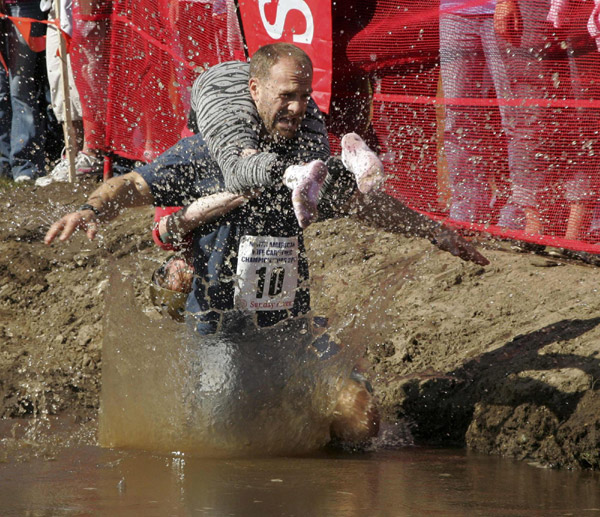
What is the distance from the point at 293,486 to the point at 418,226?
1.35 meters

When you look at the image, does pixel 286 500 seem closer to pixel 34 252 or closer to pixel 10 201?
pixel 34 252

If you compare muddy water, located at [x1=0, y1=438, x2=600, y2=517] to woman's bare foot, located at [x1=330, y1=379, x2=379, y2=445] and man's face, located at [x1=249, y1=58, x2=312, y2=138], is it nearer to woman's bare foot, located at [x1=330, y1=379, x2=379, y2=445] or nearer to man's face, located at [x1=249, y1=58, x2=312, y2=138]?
woman's bare foot, located at [x1=330, y1=379, x2=379, y2=445]

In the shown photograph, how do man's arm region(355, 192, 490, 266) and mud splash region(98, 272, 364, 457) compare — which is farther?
man's arm region(355, 192, 490, 266)

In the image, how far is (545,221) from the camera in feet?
21.0

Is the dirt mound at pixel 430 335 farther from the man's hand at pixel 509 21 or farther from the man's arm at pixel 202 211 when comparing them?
the man's hand at pixel 509 21

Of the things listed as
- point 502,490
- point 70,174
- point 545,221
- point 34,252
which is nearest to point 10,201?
point 70,174

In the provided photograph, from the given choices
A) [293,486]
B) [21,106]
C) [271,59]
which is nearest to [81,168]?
[21,106]

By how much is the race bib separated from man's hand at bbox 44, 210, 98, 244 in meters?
0.74

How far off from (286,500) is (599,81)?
328 centimetres

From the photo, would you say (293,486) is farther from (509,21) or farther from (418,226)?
(509,21)

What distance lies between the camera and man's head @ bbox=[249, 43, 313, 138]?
14.7 feet

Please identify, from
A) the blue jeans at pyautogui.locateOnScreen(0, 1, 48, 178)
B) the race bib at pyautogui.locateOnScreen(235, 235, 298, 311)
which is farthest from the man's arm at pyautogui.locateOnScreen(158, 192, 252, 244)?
the blue jeans at pyautogui.locateOnScreen(0, 1, 48, 178)

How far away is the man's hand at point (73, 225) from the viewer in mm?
4113

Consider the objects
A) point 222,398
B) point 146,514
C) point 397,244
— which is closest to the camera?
point 146,514
